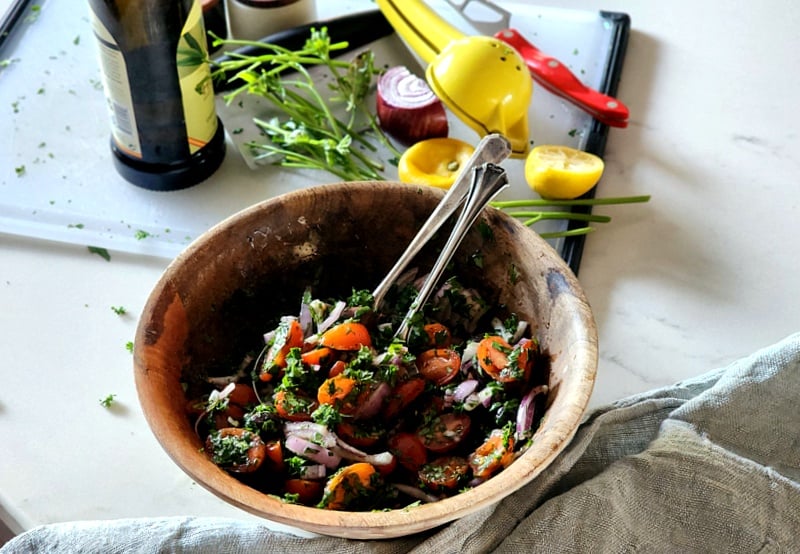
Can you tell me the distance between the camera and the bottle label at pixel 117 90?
993mm

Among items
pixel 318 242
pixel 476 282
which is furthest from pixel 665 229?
pixel 318 242

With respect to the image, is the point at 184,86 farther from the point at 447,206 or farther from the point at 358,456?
the point at 358,456

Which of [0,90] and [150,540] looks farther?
[0,90]

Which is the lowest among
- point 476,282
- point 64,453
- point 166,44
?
point 64,453

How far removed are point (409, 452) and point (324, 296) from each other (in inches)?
9.1

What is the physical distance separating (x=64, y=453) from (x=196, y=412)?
0.18 meters

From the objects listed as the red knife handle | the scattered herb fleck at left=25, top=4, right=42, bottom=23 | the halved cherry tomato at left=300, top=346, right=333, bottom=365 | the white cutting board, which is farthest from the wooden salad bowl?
the scattered herb fleck at left=25, top=4, right=42, bottom=23

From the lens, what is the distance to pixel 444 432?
777 mm

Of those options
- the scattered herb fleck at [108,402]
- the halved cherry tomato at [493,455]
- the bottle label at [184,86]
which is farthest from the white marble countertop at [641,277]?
the halved cherry tomato at [493,455]

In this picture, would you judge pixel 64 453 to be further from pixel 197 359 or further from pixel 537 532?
pixel 537 532

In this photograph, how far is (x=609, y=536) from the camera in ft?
2.46

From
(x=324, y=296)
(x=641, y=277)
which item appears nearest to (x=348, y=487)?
(x=324, y=296)

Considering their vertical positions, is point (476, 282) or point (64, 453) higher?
point (476, 282)

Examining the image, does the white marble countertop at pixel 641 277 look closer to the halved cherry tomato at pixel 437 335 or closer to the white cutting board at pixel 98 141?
the white cutting board at pixel 98 141
